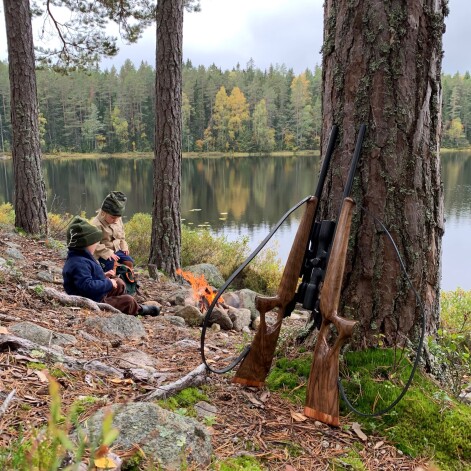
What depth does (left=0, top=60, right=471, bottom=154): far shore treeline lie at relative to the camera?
65312 mm

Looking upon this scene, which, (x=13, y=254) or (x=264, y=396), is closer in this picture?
(x=264, y=396)

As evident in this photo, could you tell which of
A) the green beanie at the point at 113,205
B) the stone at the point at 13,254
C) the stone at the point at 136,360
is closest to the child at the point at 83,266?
the green beanie at the point at 113,205

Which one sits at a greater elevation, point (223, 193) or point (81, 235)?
point (81, 235)

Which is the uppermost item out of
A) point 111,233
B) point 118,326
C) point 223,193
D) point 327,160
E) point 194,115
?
point 194,115

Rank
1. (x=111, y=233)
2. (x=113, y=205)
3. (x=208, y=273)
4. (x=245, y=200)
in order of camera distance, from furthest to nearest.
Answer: (x=245, y=200), (x=208, y=273), (x=111, y=233), (x=113, y=205)

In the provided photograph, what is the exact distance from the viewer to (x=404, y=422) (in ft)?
6.59

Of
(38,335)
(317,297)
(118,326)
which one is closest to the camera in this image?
(317,297)

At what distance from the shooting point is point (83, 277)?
4070 mm

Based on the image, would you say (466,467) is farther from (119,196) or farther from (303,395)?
(119,196)

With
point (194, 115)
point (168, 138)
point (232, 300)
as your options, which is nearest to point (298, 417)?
point (232, 300)

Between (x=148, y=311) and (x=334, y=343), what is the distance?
116 inches

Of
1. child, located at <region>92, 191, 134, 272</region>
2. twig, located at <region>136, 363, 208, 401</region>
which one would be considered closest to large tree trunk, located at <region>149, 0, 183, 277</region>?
child, located at <region>92, 191, 134, 272</region>

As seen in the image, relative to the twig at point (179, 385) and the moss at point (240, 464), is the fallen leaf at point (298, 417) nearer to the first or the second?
the moss at point (240, 464)

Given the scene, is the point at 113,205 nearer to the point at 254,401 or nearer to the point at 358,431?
the point at 254,401
